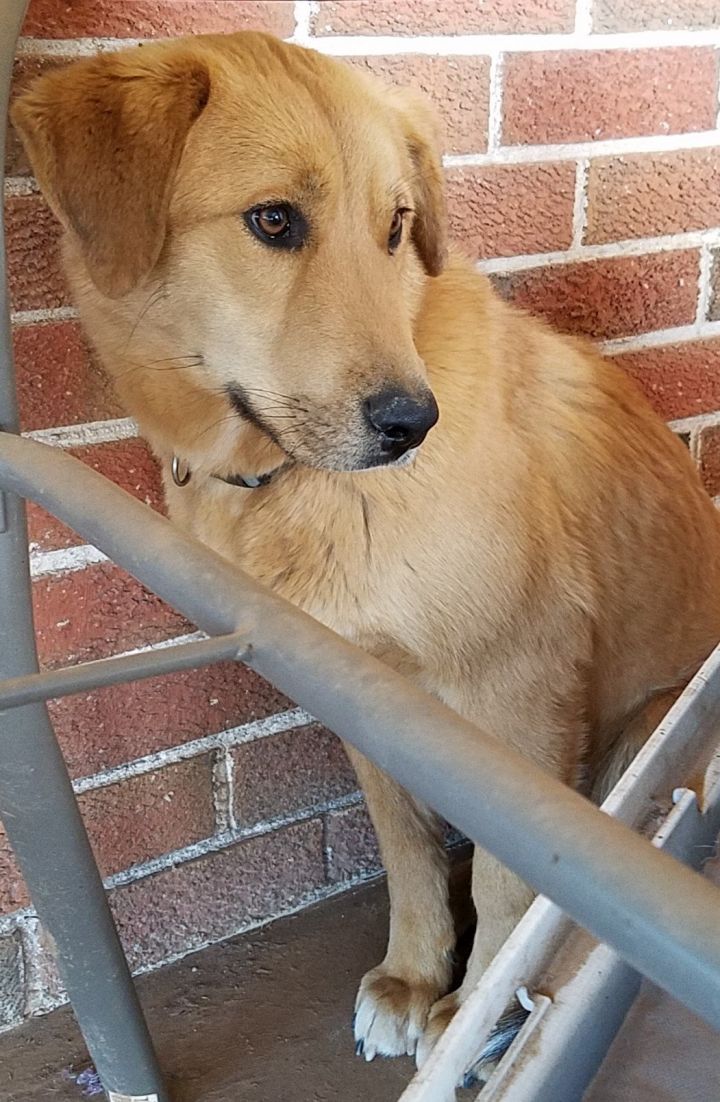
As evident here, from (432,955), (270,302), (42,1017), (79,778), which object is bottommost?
(42,1017)

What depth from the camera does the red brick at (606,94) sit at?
4.46ft

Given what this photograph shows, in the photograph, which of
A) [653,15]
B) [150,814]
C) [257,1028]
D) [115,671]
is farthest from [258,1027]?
[653,15]

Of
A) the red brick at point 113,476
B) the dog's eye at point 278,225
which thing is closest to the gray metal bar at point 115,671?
the dog's eye at point 278,225

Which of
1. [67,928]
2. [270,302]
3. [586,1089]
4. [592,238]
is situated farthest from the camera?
[592,238]

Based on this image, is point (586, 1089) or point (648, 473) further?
point (648, 473)

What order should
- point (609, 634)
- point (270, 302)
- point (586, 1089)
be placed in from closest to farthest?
point (586, 1089) → point (270, 302) → point (609, 634)

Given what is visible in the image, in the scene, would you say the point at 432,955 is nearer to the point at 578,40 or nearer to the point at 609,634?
the point at 609,634

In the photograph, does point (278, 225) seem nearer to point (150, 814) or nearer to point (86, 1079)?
point (150, 814)

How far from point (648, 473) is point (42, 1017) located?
1.00 m

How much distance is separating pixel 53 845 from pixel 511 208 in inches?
36.8

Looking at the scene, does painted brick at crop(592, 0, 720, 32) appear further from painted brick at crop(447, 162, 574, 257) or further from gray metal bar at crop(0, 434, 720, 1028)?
gray metal bar at crop(0, 434, 720, 1028)

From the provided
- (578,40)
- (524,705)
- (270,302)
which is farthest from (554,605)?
(578,40)

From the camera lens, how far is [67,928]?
109 centimetres

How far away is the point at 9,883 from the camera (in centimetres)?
127
